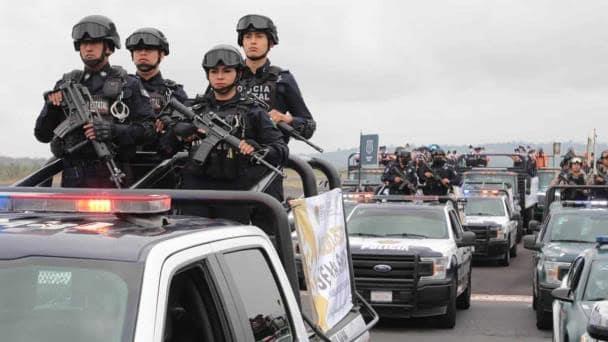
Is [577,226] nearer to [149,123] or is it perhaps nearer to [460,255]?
[460,255]

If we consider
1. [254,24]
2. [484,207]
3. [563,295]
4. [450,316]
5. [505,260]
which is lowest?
[505,260]

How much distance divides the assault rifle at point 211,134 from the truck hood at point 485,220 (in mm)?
15506

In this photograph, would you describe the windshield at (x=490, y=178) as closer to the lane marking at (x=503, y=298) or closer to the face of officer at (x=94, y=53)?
the lane marking at (x=503, y=298)

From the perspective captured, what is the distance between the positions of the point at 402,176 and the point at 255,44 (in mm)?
13787

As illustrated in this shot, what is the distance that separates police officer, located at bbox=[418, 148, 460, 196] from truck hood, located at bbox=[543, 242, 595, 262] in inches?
281

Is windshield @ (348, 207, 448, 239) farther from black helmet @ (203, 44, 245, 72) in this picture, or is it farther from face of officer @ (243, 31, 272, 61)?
black helmet @ (203, 44, 245, 72)

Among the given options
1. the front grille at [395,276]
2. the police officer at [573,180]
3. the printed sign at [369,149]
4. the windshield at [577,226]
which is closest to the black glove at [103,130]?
the front grille at [395,276]

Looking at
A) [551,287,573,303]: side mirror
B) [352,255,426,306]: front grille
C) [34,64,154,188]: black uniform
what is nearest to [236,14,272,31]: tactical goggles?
[34,64,154,188]: black uniform

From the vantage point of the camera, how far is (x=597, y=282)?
8516 millimetres

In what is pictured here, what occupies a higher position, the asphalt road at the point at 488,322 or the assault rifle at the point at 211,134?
the assault rifle at the point at 211,134

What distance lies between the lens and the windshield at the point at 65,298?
2.93 metres

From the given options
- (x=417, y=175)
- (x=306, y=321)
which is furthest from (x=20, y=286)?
(x=417, y=175)

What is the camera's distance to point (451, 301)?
39.8 ft

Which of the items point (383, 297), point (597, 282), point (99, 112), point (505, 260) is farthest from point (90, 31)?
point (505, 260)
